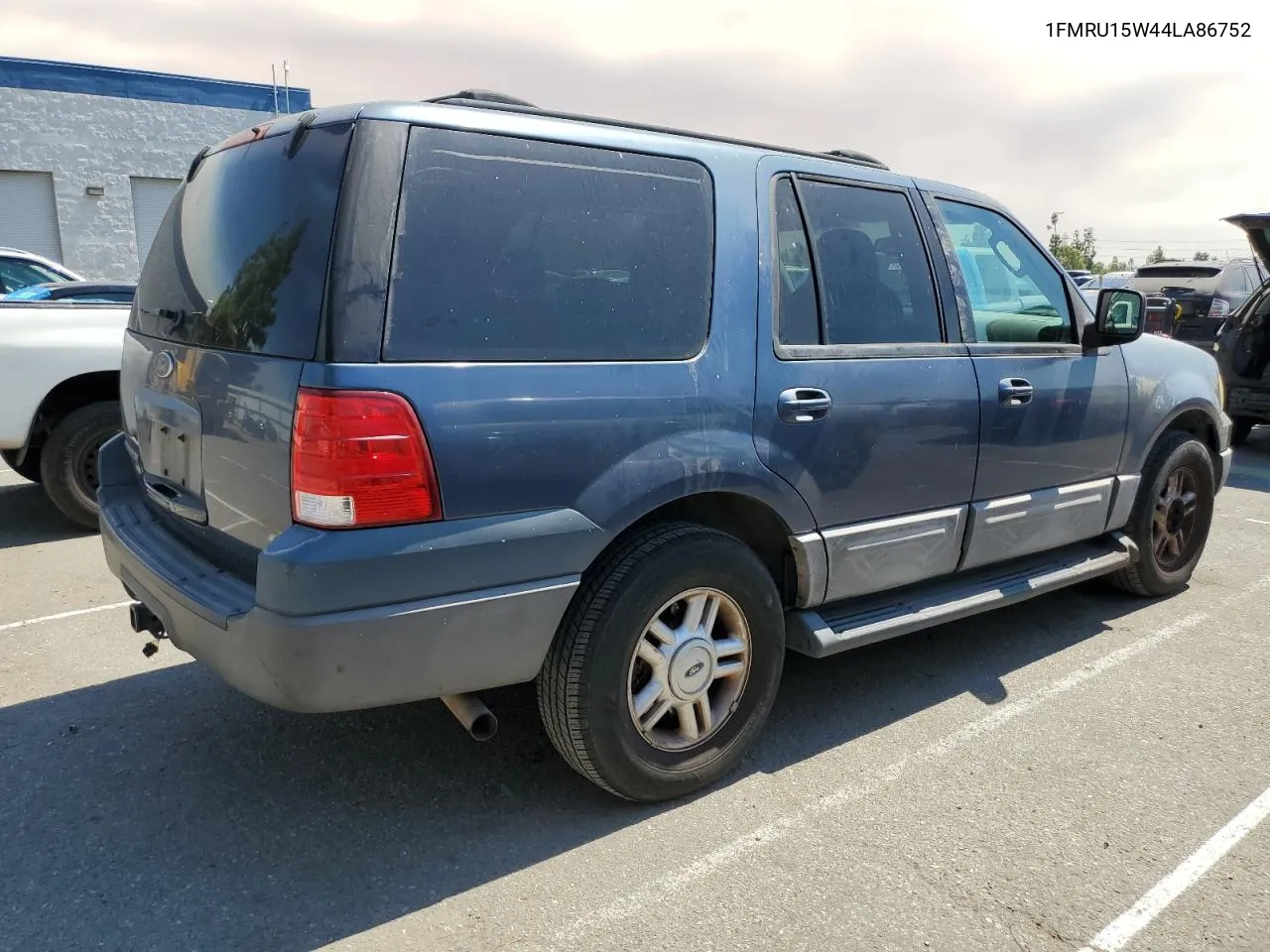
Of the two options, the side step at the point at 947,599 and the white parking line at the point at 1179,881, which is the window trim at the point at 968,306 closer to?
the side step at the point at 947,599

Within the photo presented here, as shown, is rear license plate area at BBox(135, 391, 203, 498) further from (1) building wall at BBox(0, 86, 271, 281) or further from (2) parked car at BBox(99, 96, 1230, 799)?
(1) building wall at BBox(0, 86, 271, 281)

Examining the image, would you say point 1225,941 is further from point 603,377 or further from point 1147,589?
point 1147,589

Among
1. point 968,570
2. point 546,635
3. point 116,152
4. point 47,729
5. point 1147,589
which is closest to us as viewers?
point 546,635

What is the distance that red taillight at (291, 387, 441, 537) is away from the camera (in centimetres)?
237

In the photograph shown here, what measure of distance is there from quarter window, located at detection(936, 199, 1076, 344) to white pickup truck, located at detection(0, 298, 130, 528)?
4.61 m

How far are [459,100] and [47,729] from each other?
8.56ft

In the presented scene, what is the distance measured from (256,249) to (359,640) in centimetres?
110

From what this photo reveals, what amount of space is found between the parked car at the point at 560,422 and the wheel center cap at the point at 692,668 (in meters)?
0.01

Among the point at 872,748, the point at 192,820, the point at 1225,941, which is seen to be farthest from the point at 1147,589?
the point at 192,820

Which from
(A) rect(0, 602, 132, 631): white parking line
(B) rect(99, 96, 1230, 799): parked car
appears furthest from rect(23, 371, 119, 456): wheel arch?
(B) rect(99, 96, 1230, 799): parked car

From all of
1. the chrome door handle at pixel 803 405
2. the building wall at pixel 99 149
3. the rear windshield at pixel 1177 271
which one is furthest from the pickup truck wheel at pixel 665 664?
the building wall at pixel 99 149

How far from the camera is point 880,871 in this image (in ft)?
9.06

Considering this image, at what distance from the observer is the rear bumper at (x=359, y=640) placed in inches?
95.0

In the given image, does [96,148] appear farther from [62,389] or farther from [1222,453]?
[1222,453]
